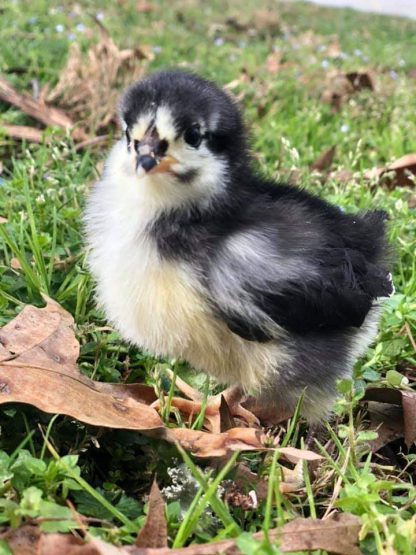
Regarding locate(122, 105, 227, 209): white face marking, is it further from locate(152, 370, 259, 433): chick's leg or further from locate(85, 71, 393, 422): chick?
locate(152, 370, 259, 433): chick's leg

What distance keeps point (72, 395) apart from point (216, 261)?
50 centimetres

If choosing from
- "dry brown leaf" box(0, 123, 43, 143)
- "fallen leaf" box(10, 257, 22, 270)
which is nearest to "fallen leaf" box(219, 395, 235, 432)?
"fallen leaf" box(10, 257, 22, 270)

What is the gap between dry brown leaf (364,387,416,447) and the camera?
2139 mm

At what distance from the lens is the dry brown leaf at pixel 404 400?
2.14 metres

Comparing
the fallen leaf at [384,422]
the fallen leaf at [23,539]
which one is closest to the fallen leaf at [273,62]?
the fallen leaf at [384,422]

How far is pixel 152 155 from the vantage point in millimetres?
1708

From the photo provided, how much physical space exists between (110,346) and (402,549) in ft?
3.74

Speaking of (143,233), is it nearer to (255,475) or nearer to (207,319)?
(207,319)

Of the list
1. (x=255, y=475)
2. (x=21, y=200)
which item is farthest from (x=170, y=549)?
(x=21, y=200)

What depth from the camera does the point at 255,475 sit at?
1.79m

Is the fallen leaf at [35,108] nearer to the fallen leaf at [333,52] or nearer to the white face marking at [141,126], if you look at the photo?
the white face marking at [141,126]

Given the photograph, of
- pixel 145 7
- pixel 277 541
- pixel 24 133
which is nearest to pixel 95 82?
pixel 24 133

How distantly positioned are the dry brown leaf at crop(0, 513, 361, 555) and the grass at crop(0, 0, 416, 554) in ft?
0.11

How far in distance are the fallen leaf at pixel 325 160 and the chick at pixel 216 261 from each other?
6.37 ft
